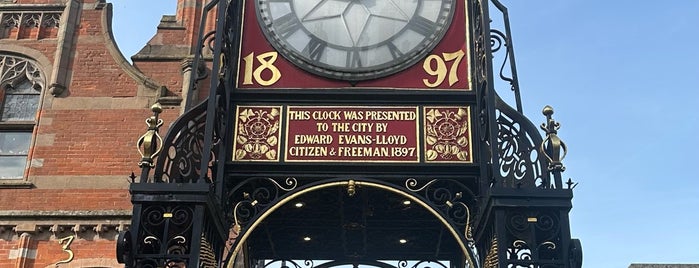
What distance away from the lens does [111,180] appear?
455 inches

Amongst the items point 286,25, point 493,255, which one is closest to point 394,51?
point 286,25

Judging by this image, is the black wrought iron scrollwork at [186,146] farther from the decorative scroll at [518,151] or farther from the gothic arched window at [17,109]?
the gothic arched window at [17,109]

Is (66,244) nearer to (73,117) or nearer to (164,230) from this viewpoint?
(73,117)

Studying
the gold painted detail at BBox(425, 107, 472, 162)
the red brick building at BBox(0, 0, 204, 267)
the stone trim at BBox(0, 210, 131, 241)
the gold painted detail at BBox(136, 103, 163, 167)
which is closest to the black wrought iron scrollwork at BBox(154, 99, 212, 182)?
the gold painted detail at BBox(136, 103, 163, 167)

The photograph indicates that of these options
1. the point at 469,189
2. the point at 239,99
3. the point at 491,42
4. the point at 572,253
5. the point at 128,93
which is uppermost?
the point at 128,93

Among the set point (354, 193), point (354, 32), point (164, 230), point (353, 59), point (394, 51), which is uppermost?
point (354, 32)

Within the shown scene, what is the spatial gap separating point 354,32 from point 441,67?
996 mm

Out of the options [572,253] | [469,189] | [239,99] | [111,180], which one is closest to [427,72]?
[469,189]

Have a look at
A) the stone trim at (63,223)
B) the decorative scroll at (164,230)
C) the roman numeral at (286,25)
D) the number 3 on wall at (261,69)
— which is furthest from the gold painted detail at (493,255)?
the stone trim at (63,223)

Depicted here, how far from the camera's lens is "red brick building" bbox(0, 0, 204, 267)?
11.1 meters

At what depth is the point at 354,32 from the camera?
8.49 meters

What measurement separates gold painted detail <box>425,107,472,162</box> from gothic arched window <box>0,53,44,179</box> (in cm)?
689

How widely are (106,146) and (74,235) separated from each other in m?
1.42

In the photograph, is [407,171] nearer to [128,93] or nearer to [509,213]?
[509,213]
